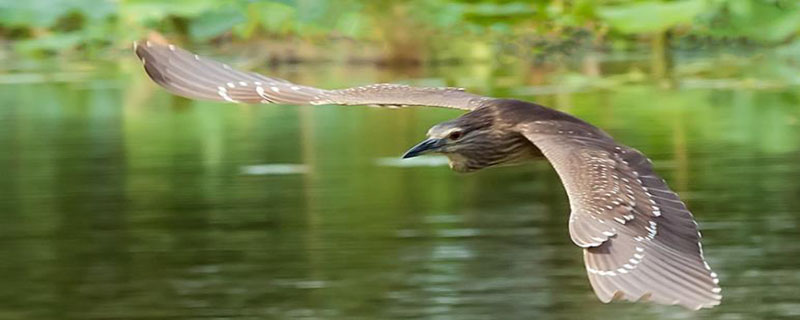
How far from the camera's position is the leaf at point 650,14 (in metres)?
22.8

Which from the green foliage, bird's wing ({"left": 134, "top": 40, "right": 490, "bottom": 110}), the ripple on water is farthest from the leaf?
bird's wing ({"left": 134, "top": 40, "right": 490, "bottom": 110})

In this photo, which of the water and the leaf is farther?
the leaf

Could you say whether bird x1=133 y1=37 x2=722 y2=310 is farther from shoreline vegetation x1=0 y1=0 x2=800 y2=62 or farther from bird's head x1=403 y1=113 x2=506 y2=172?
shoreline vegetation x1=0 y1=0 x2=800 y2=62

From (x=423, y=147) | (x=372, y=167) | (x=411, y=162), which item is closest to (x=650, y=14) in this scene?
(x=411, y=162)

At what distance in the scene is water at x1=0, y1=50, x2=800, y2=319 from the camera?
974 cm

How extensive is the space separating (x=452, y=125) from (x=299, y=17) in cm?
1618

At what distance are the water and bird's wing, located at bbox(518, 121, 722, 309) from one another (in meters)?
1.94

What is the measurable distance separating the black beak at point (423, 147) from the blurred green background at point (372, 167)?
5.18ft

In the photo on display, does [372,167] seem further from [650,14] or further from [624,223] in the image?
[650,14]

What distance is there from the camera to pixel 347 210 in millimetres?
12398

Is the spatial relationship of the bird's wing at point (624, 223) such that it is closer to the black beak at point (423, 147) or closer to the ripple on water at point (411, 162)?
the black beak at point (423, 147)

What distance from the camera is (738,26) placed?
78.0 ft

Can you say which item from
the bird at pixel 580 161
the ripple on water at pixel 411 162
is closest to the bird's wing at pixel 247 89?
the bird at pixel 580 161

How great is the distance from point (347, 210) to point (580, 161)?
540cm
